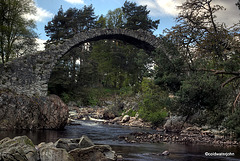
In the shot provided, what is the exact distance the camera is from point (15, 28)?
21.8 metres

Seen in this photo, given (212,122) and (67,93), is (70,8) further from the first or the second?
(212,122)

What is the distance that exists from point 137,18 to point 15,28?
17775 millimetres

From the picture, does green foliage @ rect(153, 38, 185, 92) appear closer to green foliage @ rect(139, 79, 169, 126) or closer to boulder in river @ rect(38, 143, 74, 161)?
green foliage @ rect(139, 79, 169, 126)

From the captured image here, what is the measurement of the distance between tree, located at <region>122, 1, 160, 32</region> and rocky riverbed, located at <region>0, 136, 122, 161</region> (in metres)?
30.0

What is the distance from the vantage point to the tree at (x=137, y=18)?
35094 millimetres

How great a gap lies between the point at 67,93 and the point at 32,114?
46.4 ft

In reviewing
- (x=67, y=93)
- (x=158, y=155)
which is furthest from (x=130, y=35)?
(x=67, y=93)

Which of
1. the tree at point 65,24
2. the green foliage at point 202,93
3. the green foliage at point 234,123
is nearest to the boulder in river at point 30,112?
the green foliage at point 202,93

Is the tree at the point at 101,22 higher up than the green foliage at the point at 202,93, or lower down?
higher up

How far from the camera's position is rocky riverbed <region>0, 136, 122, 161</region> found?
4.82 meters

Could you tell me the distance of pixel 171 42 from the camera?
11.4m

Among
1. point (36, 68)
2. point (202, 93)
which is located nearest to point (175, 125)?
point (202, 93)

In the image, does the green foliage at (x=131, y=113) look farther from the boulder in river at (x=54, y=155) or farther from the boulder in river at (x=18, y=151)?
the boulder in river at (x=54, y=155)

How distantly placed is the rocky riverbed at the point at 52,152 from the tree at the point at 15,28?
16.9m
